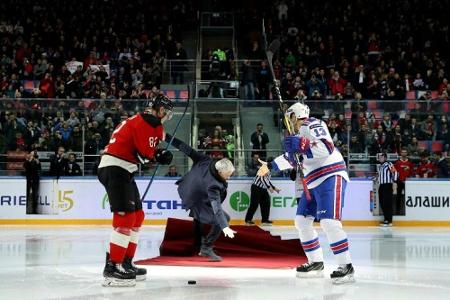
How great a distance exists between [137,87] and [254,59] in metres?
3.97

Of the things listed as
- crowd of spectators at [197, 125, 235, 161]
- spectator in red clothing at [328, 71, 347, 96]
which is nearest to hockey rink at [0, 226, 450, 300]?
crowd of spectators at [197, 125, 235, 161]


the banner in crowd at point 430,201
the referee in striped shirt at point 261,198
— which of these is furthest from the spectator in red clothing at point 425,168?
the referee in striped shirt at point 261,198

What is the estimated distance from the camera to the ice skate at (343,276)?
298 inches

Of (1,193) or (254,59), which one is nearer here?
(1,193)

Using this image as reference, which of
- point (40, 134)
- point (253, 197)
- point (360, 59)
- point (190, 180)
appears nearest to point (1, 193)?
point (40, 134)

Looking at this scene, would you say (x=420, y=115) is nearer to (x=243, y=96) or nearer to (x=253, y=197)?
(x=253, y=197)

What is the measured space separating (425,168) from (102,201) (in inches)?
260

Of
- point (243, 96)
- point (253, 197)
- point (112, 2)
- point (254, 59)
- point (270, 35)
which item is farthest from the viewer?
point (112, 2)

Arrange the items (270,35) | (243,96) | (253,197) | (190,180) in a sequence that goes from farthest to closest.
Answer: (270,35) < (243,96) < (253,197) < (190,180)

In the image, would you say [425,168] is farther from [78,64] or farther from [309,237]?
[78,64]

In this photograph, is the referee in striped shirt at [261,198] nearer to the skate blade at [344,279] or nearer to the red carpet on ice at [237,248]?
the red carpet on ice at [237,248]

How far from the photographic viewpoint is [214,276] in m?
8.05

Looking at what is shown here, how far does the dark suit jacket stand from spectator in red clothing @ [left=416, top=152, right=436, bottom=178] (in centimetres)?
825

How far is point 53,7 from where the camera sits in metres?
26.0
